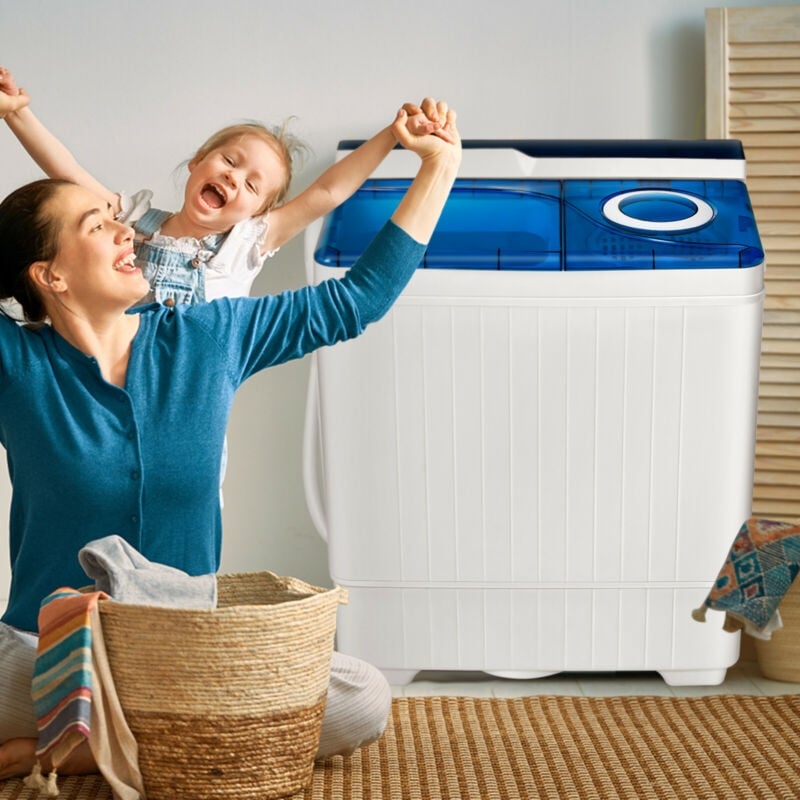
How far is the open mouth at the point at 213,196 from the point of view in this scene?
197cm

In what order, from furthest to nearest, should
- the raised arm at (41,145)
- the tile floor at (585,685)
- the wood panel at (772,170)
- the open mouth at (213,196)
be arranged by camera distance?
the wood panel at (772,170) < the tile floor at (585,685) < the open mouth at (213,196) < the raised arm at (41,145)

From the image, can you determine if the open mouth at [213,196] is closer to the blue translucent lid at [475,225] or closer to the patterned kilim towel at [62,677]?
the blue translucent lid at [475,225]

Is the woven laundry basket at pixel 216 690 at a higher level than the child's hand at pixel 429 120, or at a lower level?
lower

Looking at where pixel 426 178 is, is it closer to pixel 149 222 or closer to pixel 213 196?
pixel 213 196

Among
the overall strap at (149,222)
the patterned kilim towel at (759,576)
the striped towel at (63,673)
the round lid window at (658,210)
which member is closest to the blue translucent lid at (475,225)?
the round lid window at (658,210)

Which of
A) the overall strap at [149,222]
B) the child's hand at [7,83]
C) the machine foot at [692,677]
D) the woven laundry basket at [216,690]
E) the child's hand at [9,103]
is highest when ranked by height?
the child's hand at [7,83]

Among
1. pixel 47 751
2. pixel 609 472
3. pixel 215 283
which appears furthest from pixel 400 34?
pixel 47 751

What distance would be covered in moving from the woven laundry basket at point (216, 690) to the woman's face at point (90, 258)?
393 mm

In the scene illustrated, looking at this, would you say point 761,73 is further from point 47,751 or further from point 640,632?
point 47,751

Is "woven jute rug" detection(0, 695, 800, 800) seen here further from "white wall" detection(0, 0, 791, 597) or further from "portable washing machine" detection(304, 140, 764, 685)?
"white wall" detection(0, 0, 791, 597)

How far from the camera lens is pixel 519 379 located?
2035 millimetres

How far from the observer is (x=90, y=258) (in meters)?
1.54

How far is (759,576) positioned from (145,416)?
79cm

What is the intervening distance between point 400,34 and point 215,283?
0.76 meters
